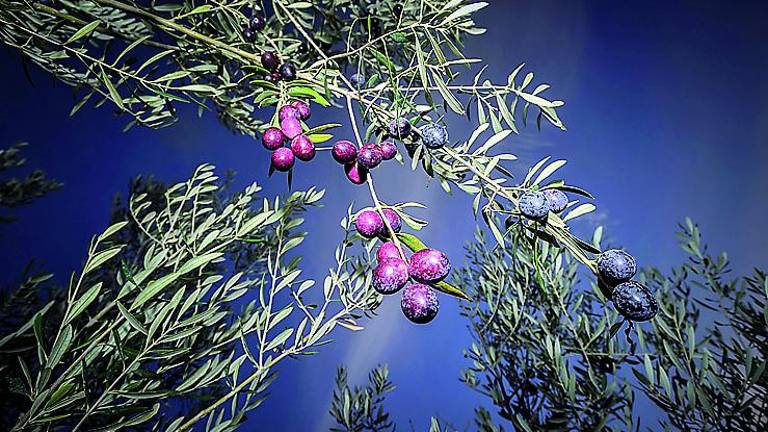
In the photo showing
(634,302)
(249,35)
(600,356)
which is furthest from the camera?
(600,356)

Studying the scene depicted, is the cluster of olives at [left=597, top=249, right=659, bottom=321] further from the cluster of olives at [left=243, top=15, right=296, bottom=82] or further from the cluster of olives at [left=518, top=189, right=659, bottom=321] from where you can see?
the cluster of olives at [left=243, top=15, right=296, bottom=82]

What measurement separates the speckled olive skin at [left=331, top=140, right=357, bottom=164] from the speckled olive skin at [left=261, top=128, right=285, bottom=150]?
4 cm

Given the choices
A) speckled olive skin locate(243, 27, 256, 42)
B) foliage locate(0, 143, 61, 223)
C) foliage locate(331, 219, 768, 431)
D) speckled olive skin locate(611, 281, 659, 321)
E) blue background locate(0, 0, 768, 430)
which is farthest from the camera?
blue background locate(0, 0, 768, 430)

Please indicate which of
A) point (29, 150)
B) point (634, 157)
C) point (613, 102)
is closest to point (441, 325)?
point (634, 157)

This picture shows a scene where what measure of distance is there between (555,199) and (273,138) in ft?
0.59

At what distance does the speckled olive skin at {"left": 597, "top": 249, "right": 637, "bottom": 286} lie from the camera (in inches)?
7.9

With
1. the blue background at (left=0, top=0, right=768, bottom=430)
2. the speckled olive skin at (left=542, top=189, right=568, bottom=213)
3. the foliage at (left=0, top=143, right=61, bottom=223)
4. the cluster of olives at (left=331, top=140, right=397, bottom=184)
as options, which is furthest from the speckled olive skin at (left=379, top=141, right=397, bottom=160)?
the blue background at (left=0, top=0, right=768, bottom=430)

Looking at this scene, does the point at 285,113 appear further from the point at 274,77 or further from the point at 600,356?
the point at 600,356

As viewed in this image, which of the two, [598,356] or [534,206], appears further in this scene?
[598,356]

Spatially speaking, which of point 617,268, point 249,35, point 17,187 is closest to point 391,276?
point 617,268

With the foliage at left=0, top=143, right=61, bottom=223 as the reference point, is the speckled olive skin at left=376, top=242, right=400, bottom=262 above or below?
above

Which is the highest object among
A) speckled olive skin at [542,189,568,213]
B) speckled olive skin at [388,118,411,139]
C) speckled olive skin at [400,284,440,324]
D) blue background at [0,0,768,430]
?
blue background at [0,0,768,430]

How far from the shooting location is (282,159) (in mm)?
279

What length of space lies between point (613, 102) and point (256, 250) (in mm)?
1489
